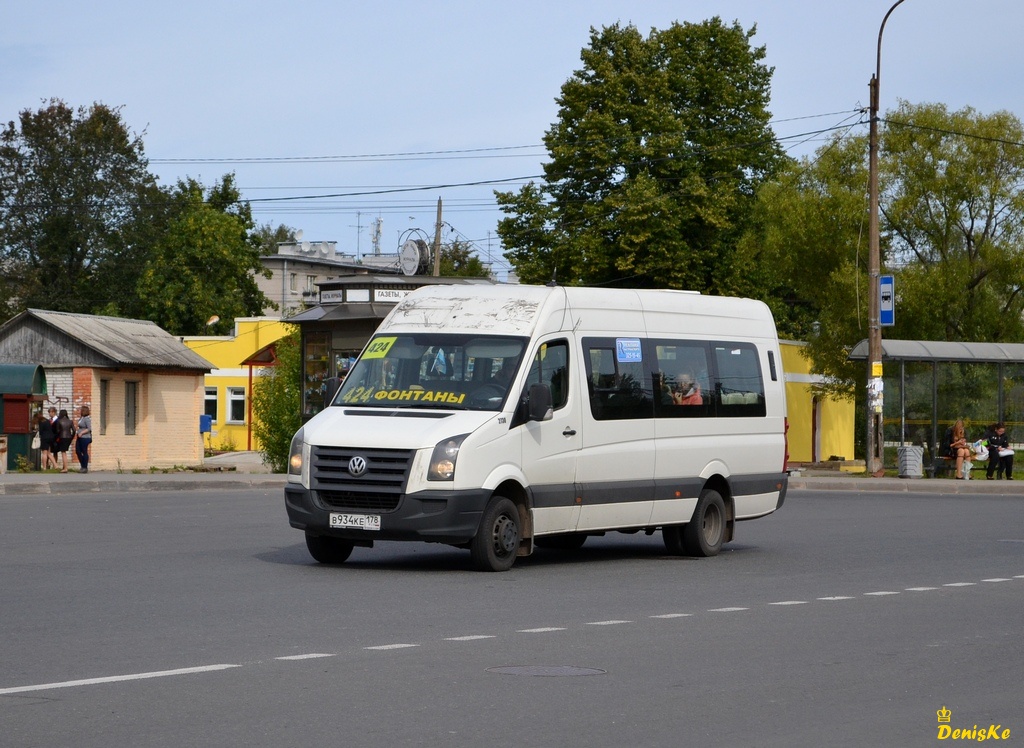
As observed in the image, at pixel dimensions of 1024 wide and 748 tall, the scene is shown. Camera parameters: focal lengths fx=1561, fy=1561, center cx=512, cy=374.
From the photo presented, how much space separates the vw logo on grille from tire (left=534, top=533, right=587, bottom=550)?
288 cm

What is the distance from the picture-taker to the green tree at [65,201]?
7781 cm

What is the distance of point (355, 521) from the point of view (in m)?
14.1

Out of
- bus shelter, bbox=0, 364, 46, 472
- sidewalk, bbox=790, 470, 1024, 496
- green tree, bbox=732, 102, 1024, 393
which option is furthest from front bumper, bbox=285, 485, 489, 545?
green tree, bbox=732, 102, 1024, 393

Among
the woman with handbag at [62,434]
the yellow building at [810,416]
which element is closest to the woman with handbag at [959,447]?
the yellow building at [810,416]

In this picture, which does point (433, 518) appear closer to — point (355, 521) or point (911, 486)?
point (355, 521)

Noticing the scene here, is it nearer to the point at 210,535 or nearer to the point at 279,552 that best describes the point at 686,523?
the point at 279,552

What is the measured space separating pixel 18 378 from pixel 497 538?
2736 centimetres

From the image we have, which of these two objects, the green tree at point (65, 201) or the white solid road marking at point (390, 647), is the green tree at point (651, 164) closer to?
the green tree at point (65, 201)

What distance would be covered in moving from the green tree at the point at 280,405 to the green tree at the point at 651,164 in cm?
1958

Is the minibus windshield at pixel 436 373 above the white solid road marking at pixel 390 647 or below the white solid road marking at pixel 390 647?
above

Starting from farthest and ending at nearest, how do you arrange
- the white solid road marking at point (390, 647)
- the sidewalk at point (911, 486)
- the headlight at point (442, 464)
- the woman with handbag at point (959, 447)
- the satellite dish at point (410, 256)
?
1. the satellite dish at point (410, 256)
2. the woman with handbag at point (959, 447)
3. the sidewalk at point (911, 486)
4. the headlight at point (442, 464)
5. the white solid road marking at point (390, 647)

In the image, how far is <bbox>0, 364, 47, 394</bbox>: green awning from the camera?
38812 mm

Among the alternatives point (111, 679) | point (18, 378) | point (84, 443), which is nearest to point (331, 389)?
point (111, 679)

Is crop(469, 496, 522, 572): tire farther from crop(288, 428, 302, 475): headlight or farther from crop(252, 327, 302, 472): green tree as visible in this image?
crop(252, 327, 302, 472): green tree
